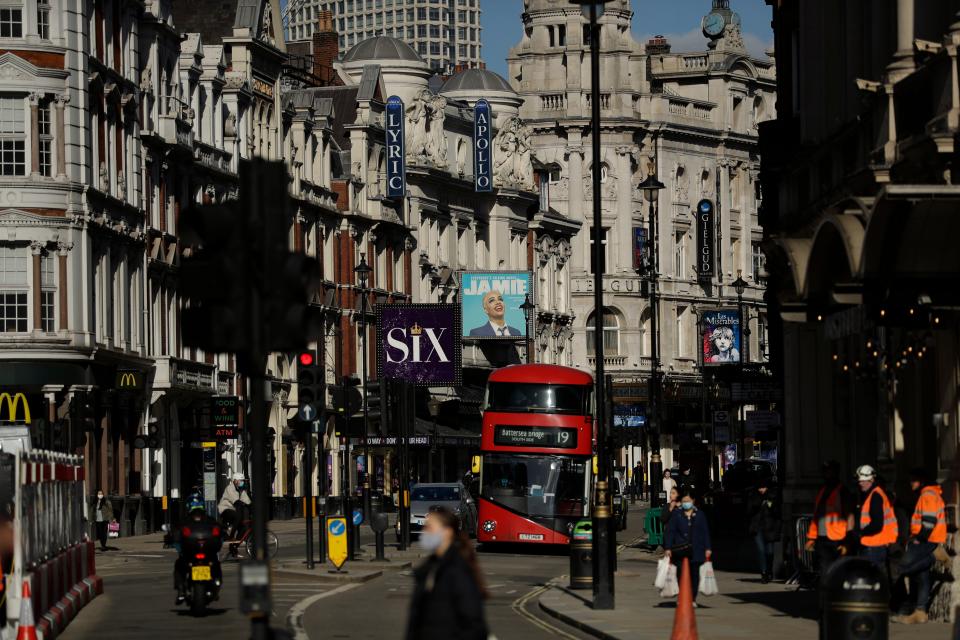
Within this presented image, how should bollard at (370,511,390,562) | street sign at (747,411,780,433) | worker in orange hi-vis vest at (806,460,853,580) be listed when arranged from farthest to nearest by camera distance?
street sign at (747,411,780,433) < bollard at (370,511,390,562) < worker in orange hi-vis vest at (806,460,853,580)

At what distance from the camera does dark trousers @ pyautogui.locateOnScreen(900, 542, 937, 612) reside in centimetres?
2612

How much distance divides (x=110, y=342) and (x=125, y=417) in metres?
3.20

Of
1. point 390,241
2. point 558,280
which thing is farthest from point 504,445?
point 558,280

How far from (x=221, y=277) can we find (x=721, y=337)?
284 feet

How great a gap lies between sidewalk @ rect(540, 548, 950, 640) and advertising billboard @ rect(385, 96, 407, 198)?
183 feet

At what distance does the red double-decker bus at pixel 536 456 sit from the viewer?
53.4 metres

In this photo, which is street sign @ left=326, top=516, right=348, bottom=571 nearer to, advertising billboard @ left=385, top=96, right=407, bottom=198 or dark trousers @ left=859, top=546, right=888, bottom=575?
dark trousers @ left=859, top=546, right=888, bottom=575

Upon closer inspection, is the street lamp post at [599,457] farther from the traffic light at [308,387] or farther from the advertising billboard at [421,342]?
the advertising billboard at [421,342]

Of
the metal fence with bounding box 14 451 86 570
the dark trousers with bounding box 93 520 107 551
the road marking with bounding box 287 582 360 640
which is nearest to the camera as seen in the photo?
the metal fence with bounding box 14 451 86 570

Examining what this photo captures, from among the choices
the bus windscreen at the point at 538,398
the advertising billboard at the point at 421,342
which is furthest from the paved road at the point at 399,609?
the advertising billboard at the point at 421,342

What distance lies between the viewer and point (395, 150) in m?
95.8

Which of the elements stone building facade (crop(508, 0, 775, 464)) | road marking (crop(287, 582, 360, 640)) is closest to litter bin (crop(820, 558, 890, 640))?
road marking (crop(287, 582, 360, 640))

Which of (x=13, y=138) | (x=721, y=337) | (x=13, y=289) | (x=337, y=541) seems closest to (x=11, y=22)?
(x=13, y=138)

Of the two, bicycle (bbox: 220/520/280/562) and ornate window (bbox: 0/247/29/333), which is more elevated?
ornate window (bbox: 0/247/29/333)
